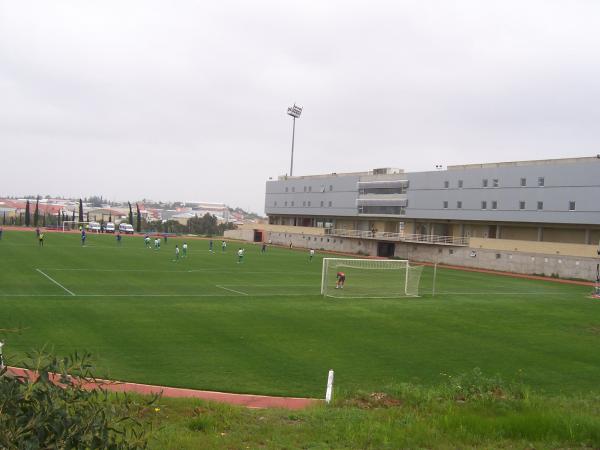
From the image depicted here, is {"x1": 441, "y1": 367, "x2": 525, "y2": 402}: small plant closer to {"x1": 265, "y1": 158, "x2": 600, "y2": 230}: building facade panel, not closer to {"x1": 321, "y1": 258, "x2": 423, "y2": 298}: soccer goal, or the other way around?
{"x1": 321, "y1": 258, "x2": 423, "y2": 298}: soccer goal

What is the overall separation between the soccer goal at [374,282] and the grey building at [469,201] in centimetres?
2782

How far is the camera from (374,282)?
132 ft

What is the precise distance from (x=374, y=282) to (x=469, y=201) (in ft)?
118

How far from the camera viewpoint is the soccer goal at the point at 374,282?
3544 cm

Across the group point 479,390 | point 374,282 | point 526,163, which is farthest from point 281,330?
point 526,163

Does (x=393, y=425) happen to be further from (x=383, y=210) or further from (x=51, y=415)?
(x=383, y=210)

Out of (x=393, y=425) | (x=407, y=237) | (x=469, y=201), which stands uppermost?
(x=469, y=201)

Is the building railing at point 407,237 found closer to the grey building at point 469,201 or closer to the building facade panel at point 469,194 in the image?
the grey building at point 469,201

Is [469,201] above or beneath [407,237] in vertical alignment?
above

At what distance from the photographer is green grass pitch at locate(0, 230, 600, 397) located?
53.0ft

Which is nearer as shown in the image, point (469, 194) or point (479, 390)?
point (479, 390)

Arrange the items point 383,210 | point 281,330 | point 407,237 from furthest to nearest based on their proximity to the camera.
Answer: point 383,210, point 407,237, point 281,330

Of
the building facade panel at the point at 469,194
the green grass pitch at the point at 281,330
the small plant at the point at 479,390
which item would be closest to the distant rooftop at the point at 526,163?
the building facade panel at the point at 469,194

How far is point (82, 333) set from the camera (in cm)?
1980
